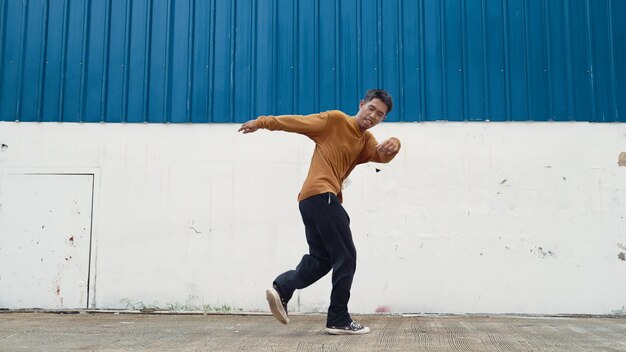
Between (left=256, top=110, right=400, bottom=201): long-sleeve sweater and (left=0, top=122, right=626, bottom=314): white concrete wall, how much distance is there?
1941 mm

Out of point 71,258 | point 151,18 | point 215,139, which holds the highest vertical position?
point 151,18

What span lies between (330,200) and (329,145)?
35cm

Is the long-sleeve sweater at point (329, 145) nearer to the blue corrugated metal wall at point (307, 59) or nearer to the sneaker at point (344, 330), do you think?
the sneaker at point (344, 330)

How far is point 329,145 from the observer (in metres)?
3.80

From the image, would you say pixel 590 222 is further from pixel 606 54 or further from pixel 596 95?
pixel 606 54

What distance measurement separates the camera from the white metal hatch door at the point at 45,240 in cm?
578

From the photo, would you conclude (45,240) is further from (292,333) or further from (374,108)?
(374,108)

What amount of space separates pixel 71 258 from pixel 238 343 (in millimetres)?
2989

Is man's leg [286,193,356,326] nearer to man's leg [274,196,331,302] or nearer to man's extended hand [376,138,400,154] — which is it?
man's leg [274,196,331,302]

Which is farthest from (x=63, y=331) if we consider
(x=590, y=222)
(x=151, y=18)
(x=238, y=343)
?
(x=590, y=222)

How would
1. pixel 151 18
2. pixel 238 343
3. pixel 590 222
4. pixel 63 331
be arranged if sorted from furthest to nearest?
pixel 151 18 → pixel 590 222 → pixel 63 331 → pixel 238 343

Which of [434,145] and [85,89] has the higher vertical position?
[85,89]

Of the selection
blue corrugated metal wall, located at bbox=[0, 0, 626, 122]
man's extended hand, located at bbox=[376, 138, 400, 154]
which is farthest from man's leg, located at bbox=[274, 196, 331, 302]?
blue corrugated metal wall, located at bbox=[0, 0, 626, 122]

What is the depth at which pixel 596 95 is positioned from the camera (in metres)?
5.87
